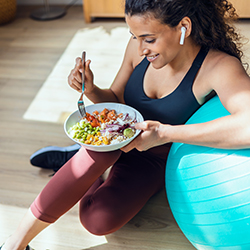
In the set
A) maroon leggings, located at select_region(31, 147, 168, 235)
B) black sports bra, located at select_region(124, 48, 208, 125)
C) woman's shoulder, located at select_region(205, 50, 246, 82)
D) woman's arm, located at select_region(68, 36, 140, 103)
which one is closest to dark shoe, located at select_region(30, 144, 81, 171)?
maroon leggings, located at select_region(31, 147, 168, 235)

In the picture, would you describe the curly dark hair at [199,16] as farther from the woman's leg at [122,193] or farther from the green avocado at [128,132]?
the woman's leg at [122,193]

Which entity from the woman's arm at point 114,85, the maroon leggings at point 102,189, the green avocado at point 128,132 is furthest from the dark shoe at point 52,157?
the green avocado at point 128,132

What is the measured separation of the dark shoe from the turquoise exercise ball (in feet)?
2.44

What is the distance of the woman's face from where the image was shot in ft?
3.65

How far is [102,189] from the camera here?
144 centimetres

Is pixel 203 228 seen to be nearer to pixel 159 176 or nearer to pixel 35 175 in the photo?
pixel 159 176

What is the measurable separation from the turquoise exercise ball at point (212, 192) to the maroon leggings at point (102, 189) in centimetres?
23

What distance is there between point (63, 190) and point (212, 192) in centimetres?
56

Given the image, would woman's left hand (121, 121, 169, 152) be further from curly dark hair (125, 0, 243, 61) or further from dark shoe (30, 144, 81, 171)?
dark shoe (30, 144, 81, 171)

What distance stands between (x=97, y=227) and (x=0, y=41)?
2.60 meters

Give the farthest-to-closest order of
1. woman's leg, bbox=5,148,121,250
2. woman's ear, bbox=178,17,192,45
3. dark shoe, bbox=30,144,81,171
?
1. dark shoe, bbox=30,144,81,171
2. woman's leg, bbox=5,148,121,250
3. woman's ear, bbox=178,17,192,45

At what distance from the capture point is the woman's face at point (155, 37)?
43.8 inches

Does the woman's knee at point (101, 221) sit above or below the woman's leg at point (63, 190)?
below

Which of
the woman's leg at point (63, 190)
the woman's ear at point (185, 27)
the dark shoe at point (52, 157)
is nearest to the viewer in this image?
the woman's ear at point (185, 27)
